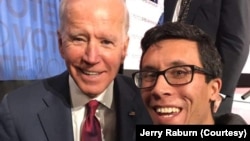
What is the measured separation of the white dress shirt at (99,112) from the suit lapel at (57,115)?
3 cm

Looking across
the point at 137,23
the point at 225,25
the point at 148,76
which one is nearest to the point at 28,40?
the point at 137,23

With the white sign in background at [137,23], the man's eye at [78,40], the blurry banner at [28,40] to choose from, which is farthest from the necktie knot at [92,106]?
the white sign in background at [137,23]

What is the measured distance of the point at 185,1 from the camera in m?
1.60

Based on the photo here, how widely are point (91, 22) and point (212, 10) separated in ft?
2.17

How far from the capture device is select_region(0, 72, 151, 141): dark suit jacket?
112 centimetres

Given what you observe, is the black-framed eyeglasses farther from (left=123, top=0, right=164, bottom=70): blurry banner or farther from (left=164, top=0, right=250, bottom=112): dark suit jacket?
(left=123, top=0, right=164, bottom=70): blurry banner

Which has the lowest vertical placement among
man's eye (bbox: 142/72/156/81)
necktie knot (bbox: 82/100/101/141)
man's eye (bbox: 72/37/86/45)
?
necktie knot (bbox: 82/100/101/141)

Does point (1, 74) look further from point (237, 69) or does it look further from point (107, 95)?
point (237, 69)

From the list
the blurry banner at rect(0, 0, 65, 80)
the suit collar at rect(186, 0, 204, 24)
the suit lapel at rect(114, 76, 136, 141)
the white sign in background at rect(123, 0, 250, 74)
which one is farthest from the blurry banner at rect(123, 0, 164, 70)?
the suit lapel at rect(114, 76, 136, 141)

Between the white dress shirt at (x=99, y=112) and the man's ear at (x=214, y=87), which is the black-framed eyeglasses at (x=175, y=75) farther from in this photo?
the white dress shirt at (x=99, y=112)

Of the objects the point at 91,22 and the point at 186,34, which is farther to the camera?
the point at 91,22

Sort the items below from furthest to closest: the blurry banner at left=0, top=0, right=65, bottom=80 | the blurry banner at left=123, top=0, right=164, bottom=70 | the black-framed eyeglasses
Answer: the blurry banner at left=123, top=0, right=164, bottom=70, the blurry banner at left=0, top=0, right=65, bottom=80, the black-framed eyeglasses

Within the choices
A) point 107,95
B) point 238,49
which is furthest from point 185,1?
point 107,95

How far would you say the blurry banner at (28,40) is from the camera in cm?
188
